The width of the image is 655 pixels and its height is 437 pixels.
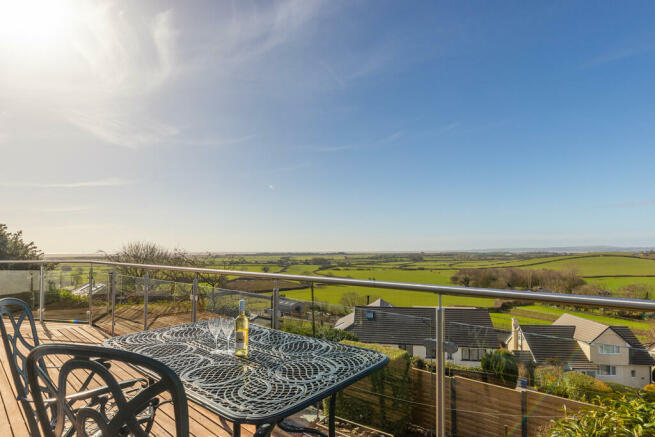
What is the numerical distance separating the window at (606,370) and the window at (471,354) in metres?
0.49

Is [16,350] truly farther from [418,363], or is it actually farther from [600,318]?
[600,318]

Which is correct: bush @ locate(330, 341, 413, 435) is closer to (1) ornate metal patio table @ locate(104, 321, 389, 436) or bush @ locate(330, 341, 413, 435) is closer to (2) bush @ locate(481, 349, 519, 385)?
(1) ornate metal patio table @ locate(104, 321, 389, 436)

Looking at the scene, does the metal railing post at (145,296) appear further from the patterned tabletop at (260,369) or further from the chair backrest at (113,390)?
the chair backrest at (113,390)

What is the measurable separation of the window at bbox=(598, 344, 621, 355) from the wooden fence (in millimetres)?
266

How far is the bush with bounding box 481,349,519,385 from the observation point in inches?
65.8

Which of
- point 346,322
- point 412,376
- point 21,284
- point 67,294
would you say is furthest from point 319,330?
point 21,284

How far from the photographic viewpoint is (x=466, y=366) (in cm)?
179

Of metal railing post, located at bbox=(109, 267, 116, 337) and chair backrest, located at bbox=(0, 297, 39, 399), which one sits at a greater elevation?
chair backrest, located at bbox=(0, 297, 39, 399)

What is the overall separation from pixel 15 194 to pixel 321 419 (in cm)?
1695

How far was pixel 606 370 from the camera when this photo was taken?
1.42 meters

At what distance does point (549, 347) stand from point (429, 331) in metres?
0.55

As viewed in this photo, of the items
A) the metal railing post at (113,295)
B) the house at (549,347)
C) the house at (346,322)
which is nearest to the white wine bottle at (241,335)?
the house at (346,322)

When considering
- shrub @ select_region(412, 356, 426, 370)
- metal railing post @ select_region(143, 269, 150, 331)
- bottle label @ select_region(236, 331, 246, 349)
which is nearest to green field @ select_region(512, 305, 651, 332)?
shrub @ select_region(412, 356, 426, 370)

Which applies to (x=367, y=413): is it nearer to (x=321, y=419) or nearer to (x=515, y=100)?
(x=321, y=419)
